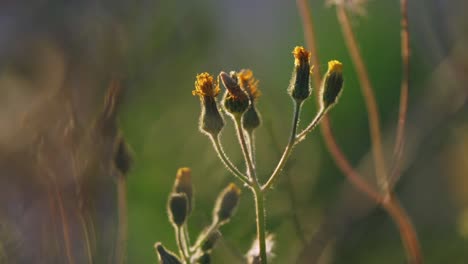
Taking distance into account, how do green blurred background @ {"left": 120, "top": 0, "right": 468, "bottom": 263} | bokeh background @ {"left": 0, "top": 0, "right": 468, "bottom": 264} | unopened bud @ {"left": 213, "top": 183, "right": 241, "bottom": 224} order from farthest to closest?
green blurred background @ {"left": 120, "top": 0, "right": 468, "bottom": 263} → bokeh background @ {"left": 0, "top": 0, "right": 468, "bottom": 264} → unopened bud @ {"left": 213, "top": 183, "right": 241, "bottom": 224}

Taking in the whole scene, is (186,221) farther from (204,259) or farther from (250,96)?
(250,96)

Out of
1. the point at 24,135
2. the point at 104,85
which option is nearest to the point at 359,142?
the point at 104,85

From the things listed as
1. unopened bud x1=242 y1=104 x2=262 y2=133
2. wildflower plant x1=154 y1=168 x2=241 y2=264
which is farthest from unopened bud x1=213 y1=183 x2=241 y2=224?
unopened bud x1=242 y1=104 x2=262 y2=133

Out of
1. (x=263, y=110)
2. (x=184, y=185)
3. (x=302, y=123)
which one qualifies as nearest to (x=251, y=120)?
(x=184, y=185)

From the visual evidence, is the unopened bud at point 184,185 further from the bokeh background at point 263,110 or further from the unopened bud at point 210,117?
the bokeh background at point 263,110

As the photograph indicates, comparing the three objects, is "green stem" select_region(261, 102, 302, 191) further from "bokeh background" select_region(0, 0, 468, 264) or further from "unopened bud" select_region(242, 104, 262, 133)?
"bokeh background" select_region(0, 0, 468, 264)

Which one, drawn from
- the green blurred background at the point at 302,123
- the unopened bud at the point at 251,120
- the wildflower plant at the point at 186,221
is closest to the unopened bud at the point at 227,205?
the wildflower plant at the point at 186,221
